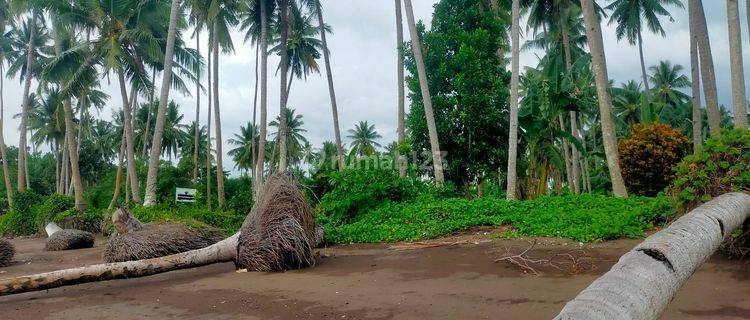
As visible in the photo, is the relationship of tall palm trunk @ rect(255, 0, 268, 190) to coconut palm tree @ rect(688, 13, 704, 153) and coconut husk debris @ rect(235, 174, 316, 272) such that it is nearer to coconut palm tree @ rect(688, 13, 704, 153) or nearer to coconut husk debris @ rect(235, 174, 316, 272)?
coconut husk debris @ rect(235, 174, 316, 272)

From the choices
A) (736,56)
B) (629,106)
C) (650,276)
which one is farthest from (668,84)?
(650,276)

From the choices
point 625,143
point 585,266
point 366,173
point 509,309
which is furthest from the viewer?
point 625,143

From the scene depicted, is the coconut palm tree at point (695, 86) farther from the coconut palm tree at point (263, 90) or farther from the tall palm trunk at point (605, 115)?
the coconut palm tree at point (263, 90)

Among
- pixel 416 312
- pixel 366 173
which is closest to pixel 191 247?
pixel 366 173

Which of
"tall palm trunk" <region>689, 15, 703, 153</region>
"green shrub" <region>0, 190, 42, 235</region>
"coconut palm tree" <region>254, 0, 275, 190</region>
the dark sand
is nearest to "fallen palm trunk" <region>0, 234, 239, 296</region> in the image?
→ the dark sand

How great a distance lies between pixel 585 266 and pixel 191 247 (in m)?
7.30

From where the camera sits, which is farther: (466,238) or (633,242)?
(466,238)

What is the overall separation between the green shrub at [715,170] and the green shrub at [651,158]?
1146 cm

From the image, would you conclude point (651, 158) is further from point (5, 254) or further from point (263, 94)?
point (5, 254)

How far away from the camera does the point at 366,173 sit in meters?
14.4

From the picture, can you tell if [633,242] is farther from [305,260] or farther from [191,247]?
[191,247]

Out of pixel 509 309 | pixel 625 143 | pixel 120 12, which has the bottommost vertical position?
pixel 509 309

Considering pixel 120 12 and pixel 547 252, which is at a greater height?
pixel 120 12

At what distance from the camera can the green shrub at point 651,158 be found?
18.1 m
